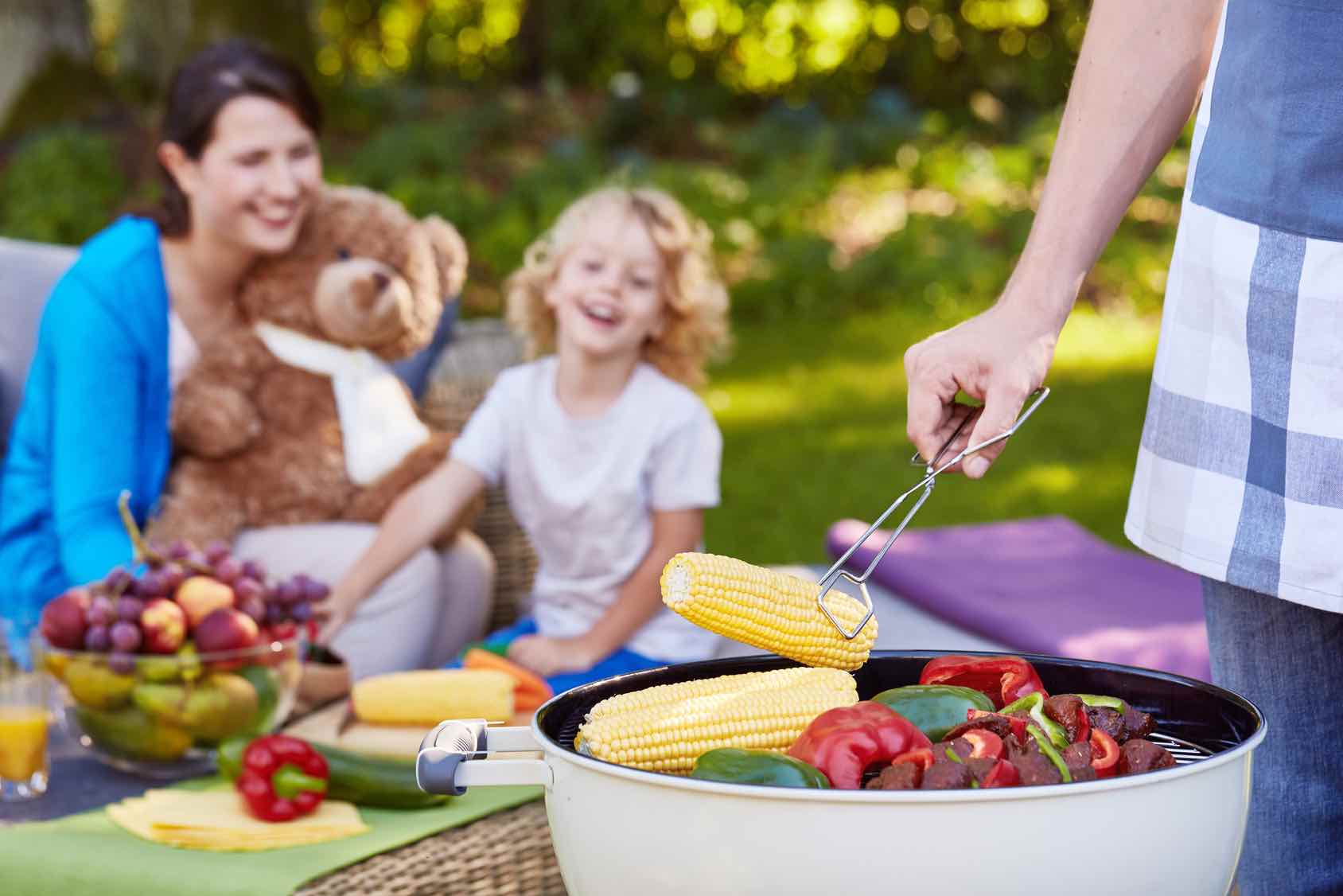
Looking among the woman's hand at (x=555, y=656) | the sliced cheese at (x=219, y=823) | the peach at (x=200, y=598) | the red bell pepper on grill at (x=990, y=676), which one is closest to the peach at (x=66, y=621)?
the peach at (x=200, y=598)

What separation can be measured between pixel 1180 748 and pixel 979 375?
310 mm

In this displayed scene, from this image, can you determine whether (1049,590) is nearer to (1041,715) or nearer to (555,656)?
(555,656)

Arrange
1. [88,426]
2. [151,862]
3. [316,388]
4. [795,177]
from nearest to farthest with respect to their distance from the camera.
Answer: [151,862]
[88,426]
[316,388]
[795,177]

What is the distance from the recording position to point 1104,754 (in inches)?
40.4

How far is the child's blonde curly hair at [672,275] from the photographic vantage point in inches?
109

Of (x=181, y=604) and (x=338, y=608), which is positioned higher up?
(x=181, y=604)

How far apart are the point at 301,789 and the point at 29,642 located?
22.6 inches

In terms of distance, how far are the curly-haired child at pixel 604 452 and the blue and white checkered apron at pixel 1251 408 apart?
1569 millimetres

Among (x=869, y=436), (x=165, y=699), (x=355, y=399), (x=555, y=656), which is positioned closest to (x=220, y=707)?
(x=165, y=699)

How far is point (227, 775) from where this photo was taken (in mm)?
2088

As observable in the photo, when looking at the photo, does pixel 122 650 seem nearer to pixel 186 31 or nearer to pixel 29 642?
pixel 29 642

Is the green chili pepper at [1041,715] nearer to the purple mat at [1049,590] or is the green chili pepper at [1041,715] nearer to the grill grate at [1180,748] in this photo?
the grill grate at [1180,748]

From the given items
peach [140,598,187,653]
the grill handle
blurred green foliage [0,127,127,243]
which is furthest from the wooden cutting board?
blurred green foliage [0,127,127,243]

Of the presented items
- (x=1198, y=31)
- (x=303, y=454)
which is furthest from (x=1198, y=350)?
(x=303, y=454)
